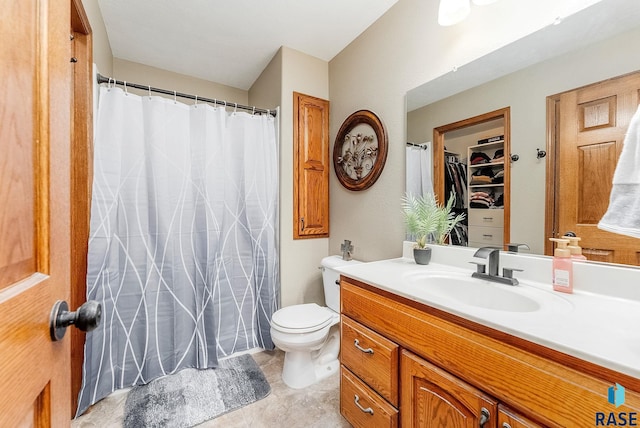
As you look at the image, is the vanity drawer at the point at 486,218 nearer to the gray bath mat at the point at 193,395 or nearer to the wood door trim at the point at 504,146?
the wood door trim at the point at 504,146

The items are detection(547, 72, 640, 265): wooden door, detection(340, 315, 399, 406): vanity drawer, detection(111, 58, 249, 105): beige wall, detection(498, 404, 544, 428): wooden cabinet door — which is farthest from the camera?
detection(111, 58, 249, 105): beige wall

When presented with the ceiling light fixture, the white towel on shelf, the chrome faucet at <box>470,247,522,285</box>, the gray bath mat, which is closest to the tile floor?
the gray bath mat

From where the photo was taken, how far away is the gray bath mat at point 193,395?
54.8 inches

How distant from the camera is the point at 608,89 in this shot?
0.91 meters

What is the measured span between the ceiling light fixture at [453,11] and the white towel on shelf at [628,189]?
0.83m

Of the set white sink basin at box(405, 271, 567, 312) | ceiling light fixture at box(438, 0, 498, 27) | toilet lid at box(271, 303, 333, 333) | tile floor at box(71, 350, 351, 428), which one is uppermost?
ceiling light fixture at box(438, 0, 498, 27)

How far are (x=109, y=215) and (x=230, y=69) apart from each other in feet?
5.26

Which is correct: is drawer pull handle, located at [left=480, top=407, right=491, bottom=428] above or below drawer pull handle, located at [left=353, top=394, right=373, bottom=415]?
Answer: above

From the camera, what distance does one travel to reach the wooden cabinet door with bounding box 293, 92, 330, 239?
2.08 metres

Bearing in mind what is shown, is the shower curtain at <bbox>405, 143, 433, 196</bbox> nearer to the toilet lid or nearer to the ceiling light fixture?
the ceiling light fixture

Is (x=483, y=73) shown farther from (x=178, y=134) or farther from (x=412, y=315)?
(x=178, y=134)

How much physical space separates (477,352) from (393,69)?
1581 millimetres

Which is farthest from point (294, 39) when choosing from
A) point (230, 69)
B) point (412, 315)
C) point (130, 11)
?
point (412, 315)

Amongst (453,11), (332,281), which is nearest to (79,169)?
(332,281)
